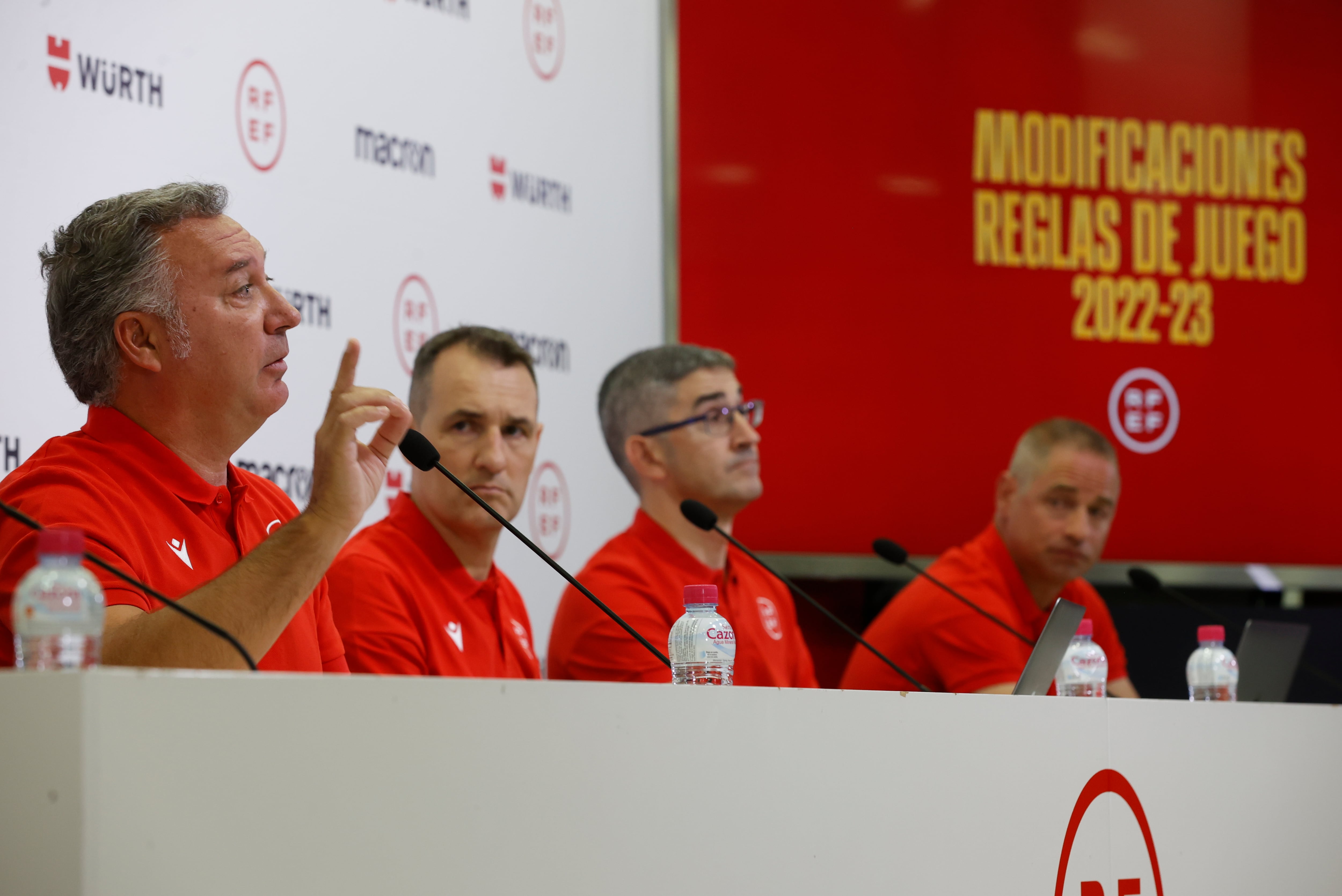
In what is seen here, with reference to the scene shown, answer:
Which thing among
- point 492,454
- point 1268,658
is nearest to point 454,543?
point 492,454

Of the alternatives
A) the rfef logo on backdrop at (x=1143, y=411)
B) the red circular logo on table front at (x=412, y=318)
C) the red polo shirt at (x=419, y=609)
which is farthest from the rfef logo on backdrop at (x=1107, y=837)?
the rfef logo on backdrop at (x=1143, y=411)

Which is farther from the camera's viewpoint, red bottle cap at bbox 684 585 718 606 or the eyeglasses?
the eyeglasses

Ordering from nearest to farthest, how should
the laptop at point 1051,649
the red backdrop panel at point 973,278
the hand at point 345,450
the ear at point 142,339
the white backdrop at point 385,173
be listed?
1. the hand at point 345,450
2. the ear at point 142,339
3. the laptop at point 1051,649
4. the white backdrop at point 385,173
5. the red backdrop panel at point 973,278

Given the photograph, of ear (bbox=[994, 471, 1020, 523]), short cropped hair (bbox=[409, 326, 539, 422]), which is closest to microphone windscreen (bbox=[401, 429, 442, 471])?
short cropped hair (bbox=[409, 326, 539, 422])

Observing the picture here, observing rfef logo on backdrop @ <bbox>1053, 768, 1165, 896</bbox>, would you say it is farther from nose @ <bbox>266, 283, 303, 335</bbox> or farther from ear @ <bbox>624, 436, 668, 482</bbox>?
ear @ <bbox>624, 436, 668, 482</bbox>

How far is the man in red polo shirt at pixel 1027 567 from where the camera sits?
128 inches

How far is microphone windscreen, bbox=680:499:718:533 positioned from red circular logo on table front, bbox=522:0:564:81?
1.52 metres

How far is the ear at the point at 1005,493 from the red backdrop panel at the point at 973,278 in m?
0.39

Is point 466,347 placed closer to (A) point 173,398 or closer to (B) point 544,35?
(A) point 173,398

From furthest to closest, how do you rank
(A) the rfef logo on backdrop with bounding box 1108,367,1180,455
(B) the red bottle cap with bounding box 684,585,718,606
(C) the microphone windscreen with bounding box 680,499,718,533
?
(A) the rfef logo on backdrop with bounding box 1108,367,1180,455 → (C) the microphone windscreen with bounding box 680,499,718,533 → (B) the red bottle cap with bounding box 684,585,718,606

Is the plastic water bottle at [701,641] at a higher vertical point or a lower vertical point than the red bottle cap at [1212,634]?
higher

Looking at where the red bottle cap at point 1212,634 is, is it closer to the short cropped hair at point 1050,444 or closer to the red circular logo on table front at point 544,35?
the short cropped hair at point 1050,444

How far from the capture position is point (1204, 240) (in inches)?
168

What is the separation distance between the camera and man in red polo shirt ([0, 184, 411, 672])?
1.74 meters
